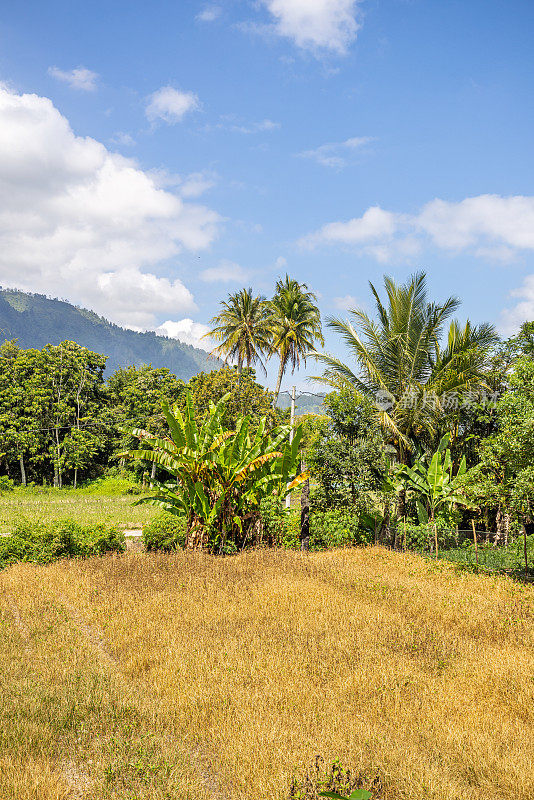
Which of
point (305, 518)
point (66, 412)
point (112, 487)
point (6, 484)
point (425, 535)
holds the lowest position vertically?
point (112, 487)

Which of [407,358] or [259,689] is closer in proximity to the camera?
[259,689]

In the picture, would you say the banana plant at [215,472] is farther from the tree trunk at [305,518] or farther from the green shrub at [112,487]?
the green shrub at [112,487]

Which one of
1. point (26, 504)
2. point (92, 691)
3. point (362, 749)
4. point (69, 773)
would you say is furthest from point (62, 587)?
point (26, 504)

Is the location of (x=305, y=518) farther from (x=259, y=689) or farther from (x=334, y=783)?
(x=334, y=783)

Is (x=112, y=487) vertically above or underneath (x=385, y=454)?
underneath

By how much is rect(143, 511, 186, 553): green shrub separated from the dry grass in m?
3.42

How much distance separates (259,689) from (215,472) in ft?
26.1

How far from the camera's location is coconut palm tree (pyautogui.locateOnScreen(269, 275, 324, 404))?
30.2 metres

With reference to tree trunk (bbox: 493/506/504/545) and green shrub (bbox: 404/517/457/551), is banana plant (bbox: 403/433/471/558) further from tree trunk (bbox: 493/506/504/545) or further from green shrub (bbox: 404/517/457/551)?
tree trunk (bbox: 493/506/504/545)

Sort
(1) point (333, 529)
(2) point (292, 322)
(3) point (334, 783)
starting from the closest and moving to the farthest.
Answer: (3) point (334, 783) < (1) point (333, 529) < (2) point (292, 322)

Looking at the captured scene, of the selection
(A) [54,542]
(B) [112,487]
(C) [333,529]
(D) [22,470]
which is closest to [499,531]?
A: (C) [333,529]

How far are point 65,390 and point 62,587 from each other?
3410cm

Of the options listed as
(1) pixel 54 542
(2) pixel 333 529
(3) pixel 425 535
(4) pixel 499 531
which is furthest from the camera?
(4) pixel 499 531

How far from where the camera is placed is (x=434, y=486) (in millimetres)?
15602
